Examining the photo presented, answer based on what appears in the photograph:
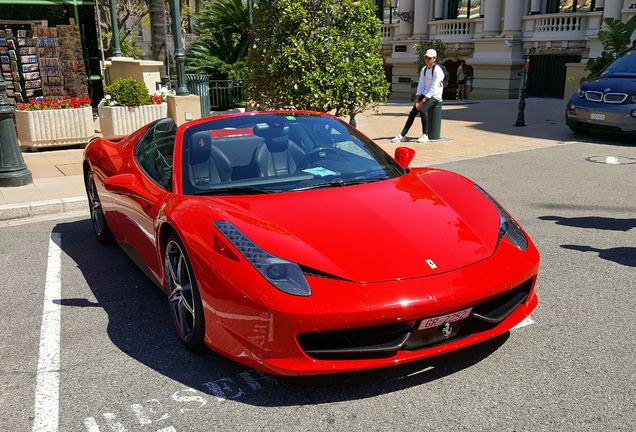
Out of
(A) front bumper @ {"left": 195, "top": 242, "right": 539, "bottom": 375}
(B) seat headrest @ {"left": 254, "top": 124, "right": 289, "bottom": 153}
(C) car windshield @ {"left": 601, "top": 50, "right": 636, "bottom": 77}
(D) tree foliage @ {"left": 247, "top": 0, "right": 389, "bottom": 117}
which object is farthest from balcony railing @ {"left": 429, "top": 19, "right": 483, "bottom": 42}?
(A) front bumper @ {"left": 195, "top": 242, "right": 539, "bottom": 375}

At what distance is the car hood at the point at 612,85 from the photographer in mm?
12086

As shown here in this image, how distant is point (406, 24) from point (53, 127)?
87.4 feet

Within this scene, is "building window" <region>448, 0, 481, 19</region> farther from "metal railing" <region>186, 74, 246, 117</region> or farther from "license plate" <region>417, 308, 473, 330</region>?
"license plate" <region>417, 308, 473, 330</region>

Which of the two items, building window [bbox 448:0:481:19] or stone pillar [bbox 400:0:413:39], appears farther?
stone pillar [bbox 400:0:413:39]

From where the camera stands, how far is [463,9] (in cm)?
3225

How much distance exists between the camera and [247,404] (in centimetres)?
315

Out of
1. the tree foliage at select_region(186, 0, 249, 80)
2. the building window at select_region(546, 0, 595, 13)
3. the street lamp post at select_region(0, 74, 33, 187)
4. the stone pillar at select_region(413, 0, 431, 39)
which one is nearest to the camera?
the street lamp post at select_region(0, 74, 33, 187)

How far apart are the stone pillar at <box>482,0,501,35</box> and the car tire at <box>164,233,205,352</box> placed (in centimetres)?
2804

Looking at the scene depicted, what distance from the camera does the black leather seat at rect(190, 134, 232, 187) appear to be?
4.16 m

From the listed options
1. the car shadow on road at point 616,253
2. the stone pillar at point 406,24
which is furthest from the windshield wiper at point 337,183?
the stone pillar at point 406,24

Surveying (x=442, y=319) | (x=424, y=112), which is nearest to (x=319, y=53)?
(x=424, y=112)

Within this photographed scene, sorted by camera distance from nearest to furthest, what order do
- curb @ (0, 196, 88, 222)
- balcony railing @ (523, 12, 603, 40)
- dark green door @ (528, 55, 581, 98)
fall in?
1. curb @ (0, 196, 88, 222)
2. balcony railing @ (523, 12, 603, 40)
3. dark green door @ (528, 55, 581, 98)

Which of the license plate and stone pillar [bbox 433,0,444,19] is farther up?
stone pillar [bbox 433,0,444,19]

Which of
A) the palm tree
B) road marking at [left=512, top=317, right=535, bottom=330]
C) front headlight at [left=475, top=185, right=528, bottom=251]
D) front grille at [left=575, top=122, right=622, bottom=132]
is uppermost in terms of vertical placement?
the palm tree
